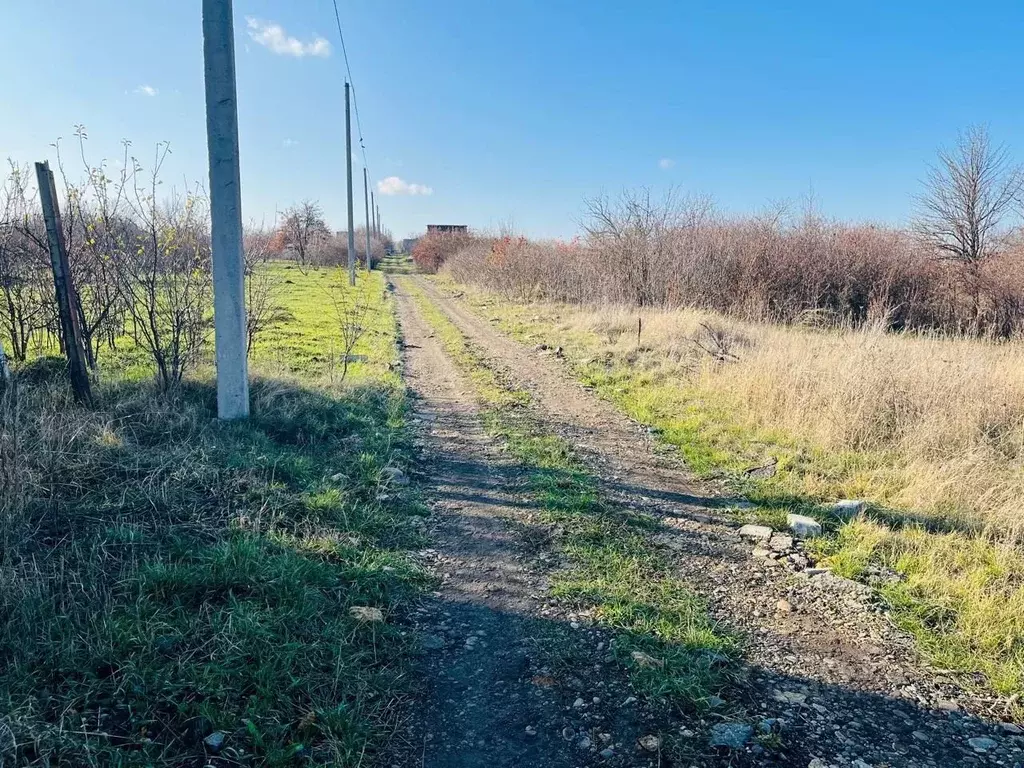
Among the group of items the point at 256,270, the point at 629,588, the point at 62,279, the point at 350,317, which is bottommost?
the point at 629,588

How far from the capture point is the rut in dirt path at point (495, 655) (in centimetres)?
232

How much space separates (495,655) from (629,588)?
959 millimetres

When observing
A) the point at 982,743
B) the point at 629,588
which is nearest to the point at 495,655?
the point at 629,588

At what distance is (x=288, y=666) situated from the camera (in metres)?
2.58

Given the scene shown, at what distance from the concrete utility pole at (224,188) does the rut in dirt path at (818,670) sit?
3737 mm

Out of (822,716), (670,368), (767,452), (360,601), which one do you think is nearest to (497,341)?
(670,368)

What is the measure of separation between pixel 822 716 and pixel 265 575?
2.79 meters

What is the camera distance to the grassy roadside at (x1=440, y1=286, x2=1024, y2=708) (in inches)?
117

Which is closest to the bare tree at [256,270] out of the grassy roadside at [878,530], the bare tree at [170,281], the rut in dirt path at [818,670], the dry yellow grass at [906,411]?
the bare tree at [170,281]

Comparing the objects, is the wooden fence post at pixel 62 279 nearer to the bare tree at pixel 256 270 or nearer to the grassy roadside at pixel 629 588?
the bare tree at pixel 256 270

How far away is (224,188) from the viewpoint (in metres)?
5.19

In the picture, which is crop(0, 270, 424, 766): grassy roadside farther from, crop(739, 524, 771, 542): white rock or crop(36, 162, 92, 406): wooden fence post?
crop(739, 524, 771, 542): white rock

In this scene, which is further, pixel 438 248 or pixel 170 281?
pixel 438 248

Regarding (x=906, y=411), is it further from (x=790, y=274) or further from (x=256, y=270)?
(x=790, y=274)
